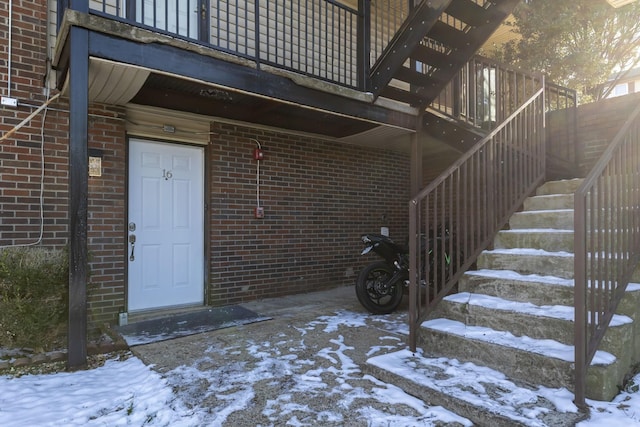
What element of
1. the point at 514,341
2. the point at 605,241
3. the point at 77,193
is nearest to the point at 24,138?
the point at 77,193

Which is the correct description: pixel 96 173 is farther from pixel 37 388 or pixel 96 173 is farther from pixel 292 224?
pixel 292 224

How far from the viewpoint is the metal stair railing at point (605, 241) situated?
2.25 m

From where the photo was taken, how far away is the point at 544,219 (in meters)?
3.66

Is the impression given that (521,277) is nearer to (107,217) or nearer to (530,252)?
(530,252)

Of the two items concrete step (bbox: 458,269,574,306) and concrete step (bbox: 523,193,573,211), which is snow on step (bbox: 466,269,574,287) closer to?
concrete step (bbox: 458,269,574,306)

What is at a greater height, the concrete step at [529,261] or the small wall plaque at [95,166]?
the small wall plaque at [95,166]

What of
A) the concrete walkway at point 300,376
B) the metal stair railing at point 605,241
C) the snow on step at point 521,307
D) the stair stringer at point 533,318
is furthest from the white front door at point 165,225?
the metal stair railing at point 605,241

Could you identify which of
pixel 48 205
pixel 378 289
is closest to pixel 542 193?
pixel 378 289

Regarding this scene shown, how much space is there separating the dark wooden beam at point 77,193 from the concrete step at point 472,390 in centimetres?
221

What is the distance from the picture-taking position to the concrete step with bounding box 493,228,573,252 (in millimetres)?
3268

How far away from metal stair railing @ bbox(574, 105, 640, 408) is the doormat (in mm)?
3141

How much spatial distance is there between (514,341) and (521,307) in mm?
A: 302

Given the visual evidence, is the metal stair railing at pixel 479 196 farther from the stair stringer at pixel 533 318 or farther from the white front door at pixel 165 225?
the white front door at pixel 165 225

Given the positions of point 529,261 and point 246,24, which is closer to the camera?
point 529,261
